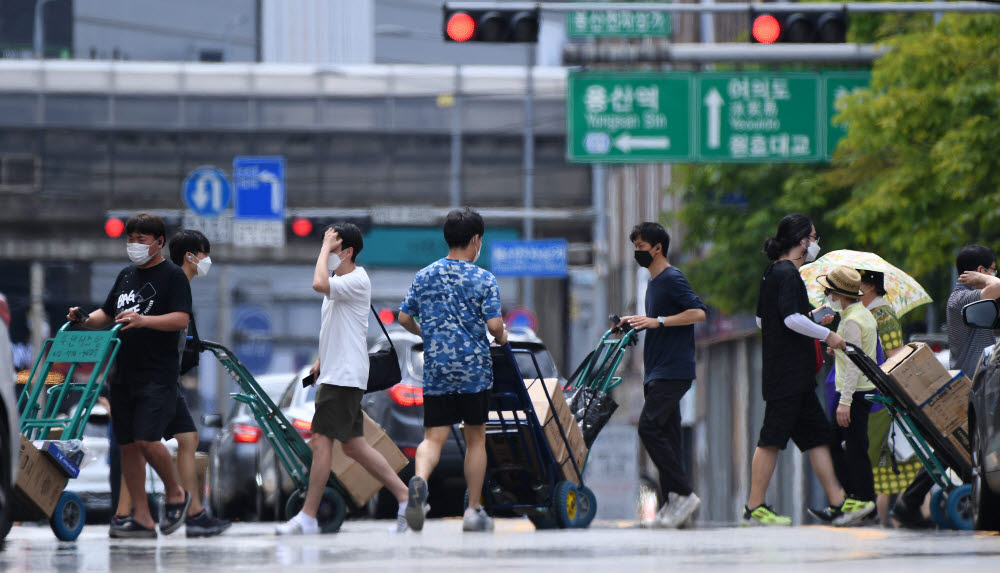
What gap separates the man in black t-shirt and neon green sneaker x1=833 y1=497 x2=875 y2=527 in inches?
153

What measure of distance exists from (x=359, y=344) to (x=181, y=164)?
34854 mm

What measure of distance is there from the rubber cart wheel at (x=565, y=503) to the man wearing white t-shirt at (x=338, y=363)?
1.01 m

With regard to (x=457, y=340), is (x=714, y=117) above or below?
above

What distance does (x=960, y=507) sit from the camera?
10.8 m

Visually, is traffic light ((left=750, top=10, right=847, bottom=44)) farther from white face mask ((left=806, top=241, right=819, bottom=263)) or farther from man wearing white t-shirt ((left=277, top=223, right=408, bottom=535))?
man wearing white t-shirt ((left=277, top=223, right=408, bottom=535))

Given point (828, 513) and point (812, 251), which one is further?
point (812, 251)

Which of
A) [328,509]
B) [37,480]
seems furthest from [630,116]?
[37,480]

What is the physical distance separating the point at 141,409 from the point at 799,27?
8.69m

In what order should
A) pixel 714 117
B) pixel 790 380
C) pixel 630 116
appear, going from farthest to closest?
pixel 630 116, pixel 714 117, pixel 790 380

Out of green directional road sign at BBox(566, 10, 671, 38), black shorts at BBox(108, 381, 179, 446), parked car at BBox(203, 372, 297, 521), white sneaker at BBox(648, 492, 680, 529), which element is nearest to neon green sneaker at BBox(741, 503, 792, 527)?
white sneaker at BBox(648, 492, 680, 529)

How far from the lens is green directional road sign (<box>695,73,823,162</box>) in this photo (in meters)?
22.7

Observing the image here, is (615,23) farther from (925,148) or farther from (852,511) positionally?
(852,511)

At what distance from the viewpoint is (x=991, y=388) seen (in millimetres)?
9148

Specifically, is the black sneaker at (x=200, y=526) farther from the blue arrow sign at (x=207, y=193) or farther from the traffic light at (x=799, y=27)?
the blue arrow sign at (x=207, y=193)
